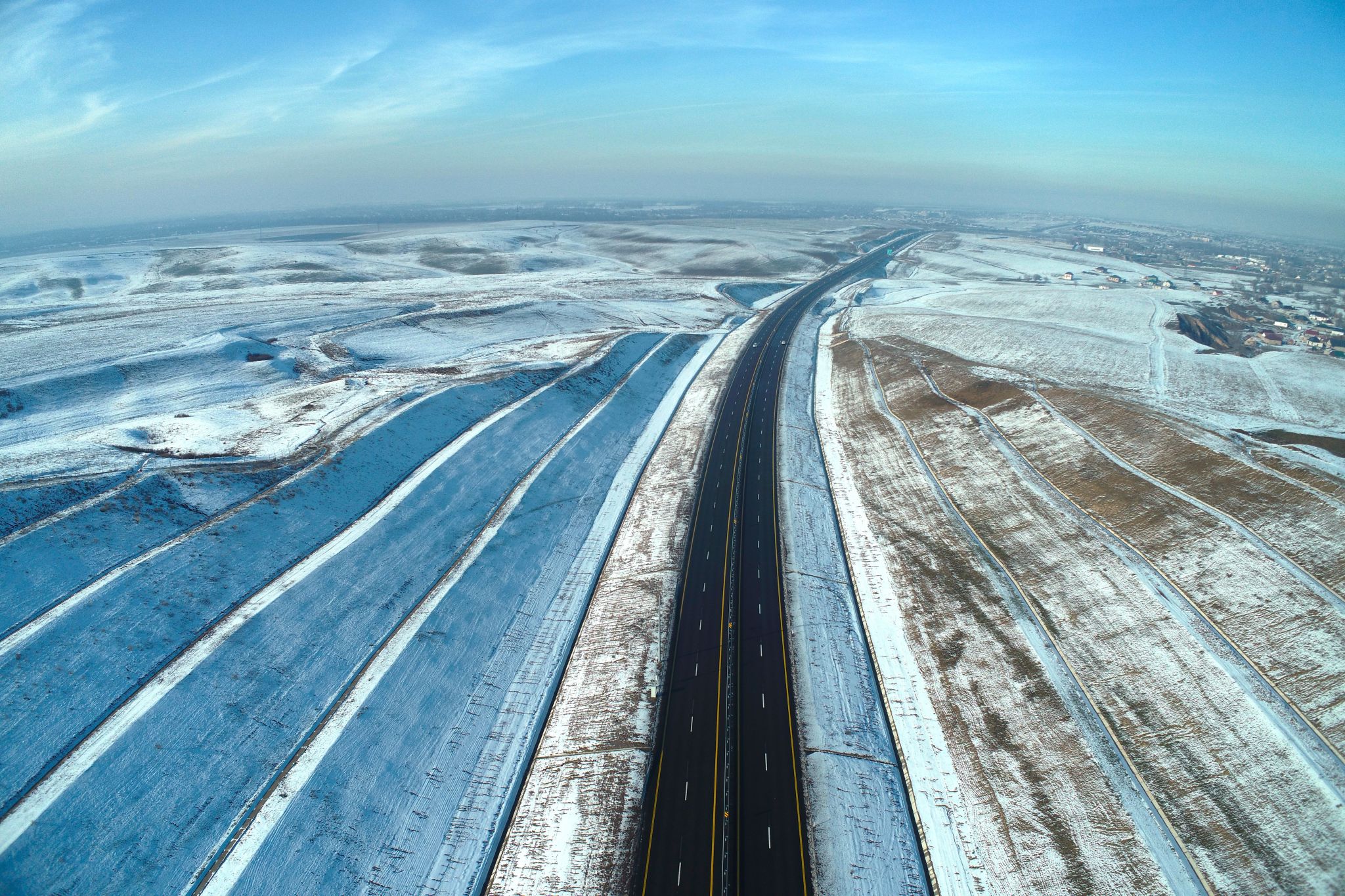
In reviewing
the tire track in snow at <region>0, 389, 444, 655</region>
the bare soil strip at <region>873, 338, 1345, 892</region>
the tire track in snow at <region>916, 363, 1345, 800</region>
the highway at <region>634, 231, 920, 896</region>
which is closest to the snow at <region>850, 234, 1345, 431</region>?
the tire track in snow at <region>916, 363, 1345, 800</region>

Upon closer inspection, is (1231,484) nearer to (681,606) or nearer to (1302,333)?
(681,606)

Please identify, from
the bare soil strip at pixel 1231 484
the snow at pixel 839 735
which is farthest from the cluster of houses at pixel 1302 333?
the snow at pixel 839 735

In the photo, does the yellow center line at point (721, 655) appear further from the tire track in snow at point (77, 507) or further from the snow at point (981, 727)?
the tire track in snow at point (77, 507)

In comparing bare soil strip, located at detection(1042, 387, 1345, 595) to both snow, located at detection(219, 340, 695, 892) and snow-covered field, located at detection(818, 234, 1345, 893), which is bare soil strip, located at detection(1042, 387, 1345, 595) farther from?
snow, located at detection(219, 340, 695, 892)

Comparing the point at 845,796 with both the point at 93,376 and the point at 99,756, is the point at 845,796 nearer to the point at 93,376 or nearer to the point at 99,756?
the point at 99,756

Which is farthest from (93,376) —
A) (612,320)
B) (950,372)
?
(950,372)

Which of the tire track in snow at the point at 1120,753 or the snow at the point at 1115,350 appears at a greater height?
the snow at the point at 1115,350
